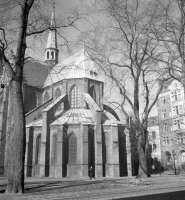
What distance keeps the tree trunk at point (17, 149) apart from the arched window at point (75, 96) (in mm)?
21595

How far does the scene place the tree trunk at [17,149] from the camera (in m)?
9.32

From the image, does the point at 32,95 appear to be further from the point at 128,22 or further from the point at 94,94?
the point at 128,22

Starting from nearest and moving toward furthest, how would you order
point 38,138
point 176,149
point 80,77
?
point 38,138 → point 80,77 → point 176,149

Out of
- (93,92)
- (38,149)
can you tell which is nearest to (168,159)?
(93,92)

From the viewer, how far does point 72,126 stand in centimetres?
2759

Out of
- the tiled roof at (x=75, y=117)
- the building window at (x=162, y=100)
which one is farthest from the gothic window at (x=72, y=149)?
the building window at (x=162, y=100)

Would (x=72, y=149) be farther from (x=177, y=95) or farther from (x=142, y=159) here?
(x=177, y=95)

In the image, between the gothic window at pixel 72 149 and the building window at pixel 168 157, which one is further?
the building window at pixel 168 157

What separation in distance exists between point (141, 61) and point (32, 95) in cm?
2241

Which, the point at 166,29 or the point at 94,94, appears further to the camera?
the point at 94,94

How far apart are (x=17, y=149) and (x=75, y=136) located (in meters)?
18.0

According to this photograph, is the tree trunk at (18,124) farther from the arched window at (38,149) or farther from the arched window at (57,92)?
the arched window at (57,92)

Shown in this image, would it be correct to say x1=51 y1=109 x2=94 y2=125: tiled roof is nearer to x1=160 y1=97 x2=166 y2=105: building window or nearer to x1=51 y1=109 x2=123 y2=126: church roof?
x1=51 y1=109 x2=123 y2=126: church roof

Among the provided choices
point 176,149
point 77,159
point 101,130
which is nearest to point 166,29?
point 101,130
